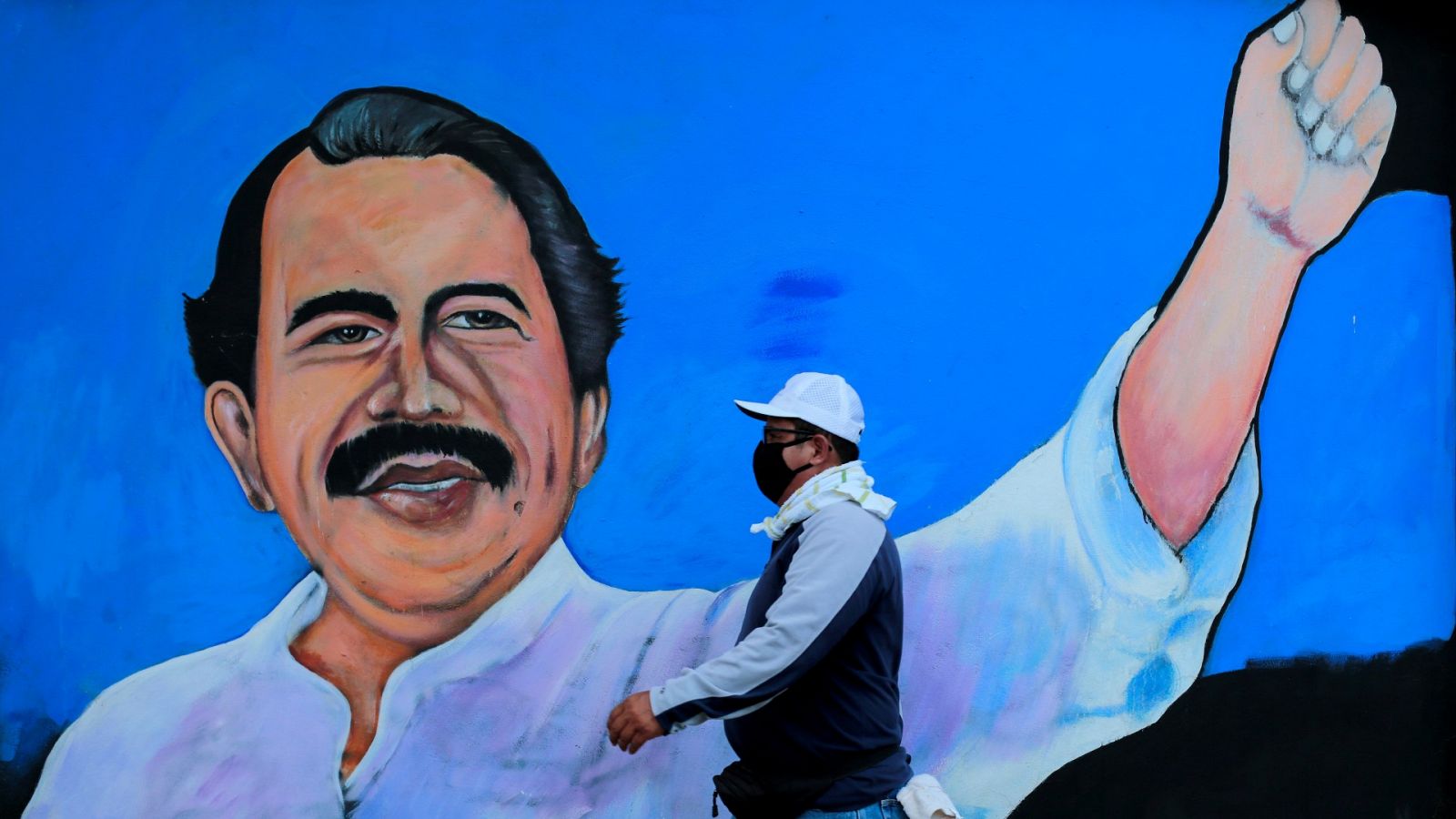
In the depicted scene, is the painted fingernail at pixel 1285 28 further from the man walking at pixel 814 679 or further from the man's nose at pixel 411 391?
the man's nose at pixel 411 391

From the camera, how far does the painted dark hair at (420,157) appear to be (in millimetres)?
3701

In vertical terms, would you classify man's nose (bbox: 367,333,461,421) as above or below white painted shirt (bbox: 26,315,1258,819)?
above

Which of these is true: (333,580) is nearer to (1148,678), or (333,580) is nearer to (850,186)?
(850,186)

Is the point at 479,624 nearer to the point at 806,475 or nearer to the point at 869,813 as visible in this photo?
the point at 806,475

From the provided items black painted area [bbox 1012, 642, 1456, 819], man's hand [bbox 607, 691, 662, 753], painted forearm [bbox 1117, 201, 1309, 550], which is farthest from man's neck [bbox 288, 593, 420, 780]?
painted forearm [bbox 1117, 201, 1309, 550]

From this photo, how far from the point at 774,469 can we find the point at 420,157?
5.43ft

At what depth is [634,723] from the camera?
2.55 meters

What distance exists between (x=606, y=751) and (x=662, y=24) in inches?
89.9

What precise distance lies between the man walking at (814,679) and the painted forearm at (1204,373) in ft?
5.72

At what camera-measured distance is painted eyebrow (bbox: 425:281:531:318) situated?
12.3 ft

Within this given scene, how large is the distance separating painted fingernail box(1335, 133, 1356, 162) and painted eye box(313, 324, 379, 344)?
3.38 metres

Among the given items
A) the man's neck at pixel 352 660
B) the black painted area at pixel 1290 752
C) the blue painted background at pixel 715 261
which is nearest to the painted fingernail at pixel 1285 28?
the blue painted background at pixel 715 261

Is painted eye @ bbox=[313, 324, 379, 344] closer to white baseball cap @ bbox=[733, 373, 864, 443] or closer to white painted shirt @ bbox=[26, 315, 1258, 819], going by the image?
white painted shirt @ bbox=[26, 315, 1258, 819]

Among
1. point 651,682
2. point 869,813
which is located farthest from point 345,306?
point 869,813
